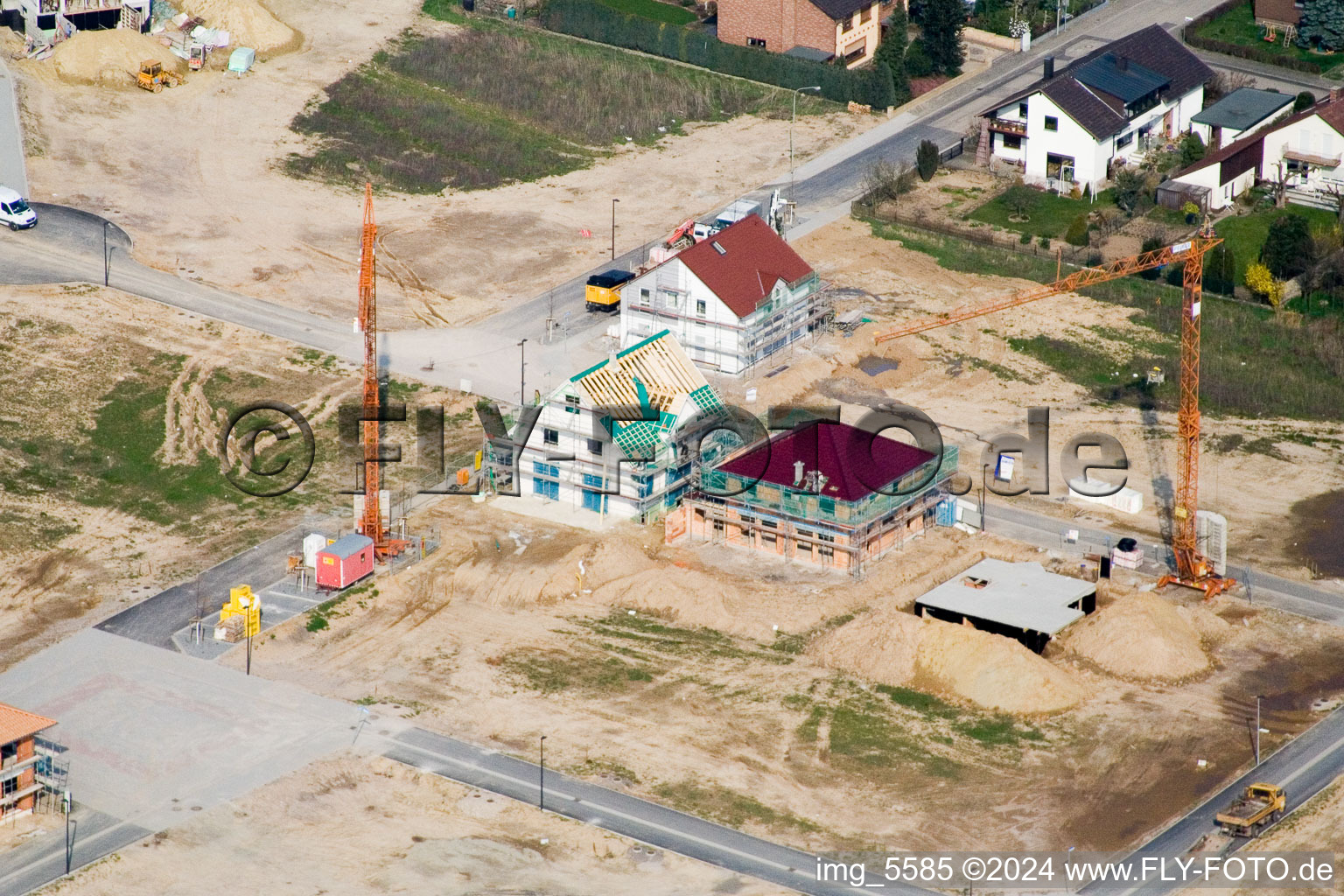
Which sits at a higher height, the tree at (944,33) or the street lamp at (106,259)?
the tree at (944,33)

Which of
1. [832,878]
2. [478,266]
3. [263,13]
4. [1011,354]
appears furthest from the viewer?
[263,13]

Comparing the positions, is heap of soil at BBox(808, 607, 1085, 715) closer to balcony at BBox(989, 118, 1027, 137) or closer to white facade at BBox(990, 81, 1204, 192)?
white facade at BBox(990, 81, 1204, 192)

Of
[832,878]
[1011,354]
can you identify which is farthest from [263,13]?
[832,878]

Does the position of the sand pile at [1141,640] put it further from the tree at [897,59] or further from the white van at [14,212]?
the white van at [14,212]

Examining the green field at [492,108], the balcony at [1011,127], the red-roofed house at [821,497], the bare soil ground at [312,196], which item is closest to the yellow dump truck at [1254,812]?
the red-roofed house at [821,497]

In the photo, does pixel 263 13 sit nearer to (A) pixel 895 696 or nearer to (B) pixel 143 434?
(B) pixel 143 434

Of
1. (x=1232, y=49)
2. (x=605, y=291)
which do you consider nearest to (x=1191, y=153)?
(x=1232, y=49)
